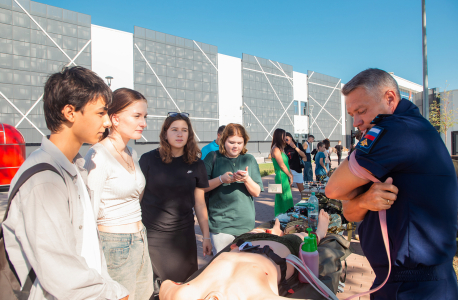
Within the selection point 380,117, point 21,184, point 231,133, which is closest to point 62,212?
point 21,184

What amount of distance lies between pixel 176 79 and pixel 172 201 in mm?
30293

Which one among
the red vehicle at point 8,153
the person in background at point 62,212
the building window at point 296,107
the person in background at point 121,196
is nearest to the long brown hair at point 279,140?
the person in background at point 121,196

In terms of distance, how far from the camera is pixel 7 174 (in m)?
8.14

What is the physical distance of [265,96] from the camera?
39844 millimetres

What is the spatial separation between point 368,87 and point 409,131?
38cm

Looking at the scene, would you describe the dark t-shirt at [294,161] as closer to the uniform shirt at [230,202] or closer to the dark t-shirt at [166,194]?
the uniform shirt at [230,202]

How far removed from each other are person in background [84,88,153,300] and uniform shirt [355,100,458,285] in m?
1.65

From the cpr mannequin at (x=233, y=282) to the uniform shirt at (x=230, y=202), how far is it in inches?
32.6

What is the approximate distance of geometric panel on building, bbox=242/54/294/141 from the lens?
37.7 metres

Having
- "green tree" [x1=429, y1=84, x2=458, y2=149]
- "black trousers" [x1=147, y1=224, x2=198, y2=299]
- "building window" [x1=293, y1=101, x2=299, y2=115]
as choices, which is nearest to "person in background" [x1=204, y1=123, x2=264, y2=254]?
"black trousers" [x1=147, y1=224, x2=198, y2=299]

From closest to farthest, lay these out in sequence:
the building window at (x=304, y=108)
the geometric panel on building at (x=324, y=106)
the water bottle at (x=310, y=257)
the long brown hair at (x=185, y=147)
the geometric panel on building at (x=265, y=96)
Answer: the water bottle at (x=310, y=257)
the long brown hair at (x=185, y=147)
the geometric panel on building at (x=265, y=96)
the building window at (x=304, y=108)
the geometric panel on building at (x=324, y=106)

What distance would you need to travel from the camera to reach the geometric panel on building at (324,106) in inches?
1823

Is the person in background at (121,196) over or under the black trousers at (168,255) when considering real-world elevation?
over

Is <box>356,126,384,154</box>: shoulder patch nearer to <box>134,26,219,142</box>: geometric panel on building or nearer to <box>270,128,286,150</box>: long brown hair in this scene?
<box>270,128,286,150</box>: long brown hair
